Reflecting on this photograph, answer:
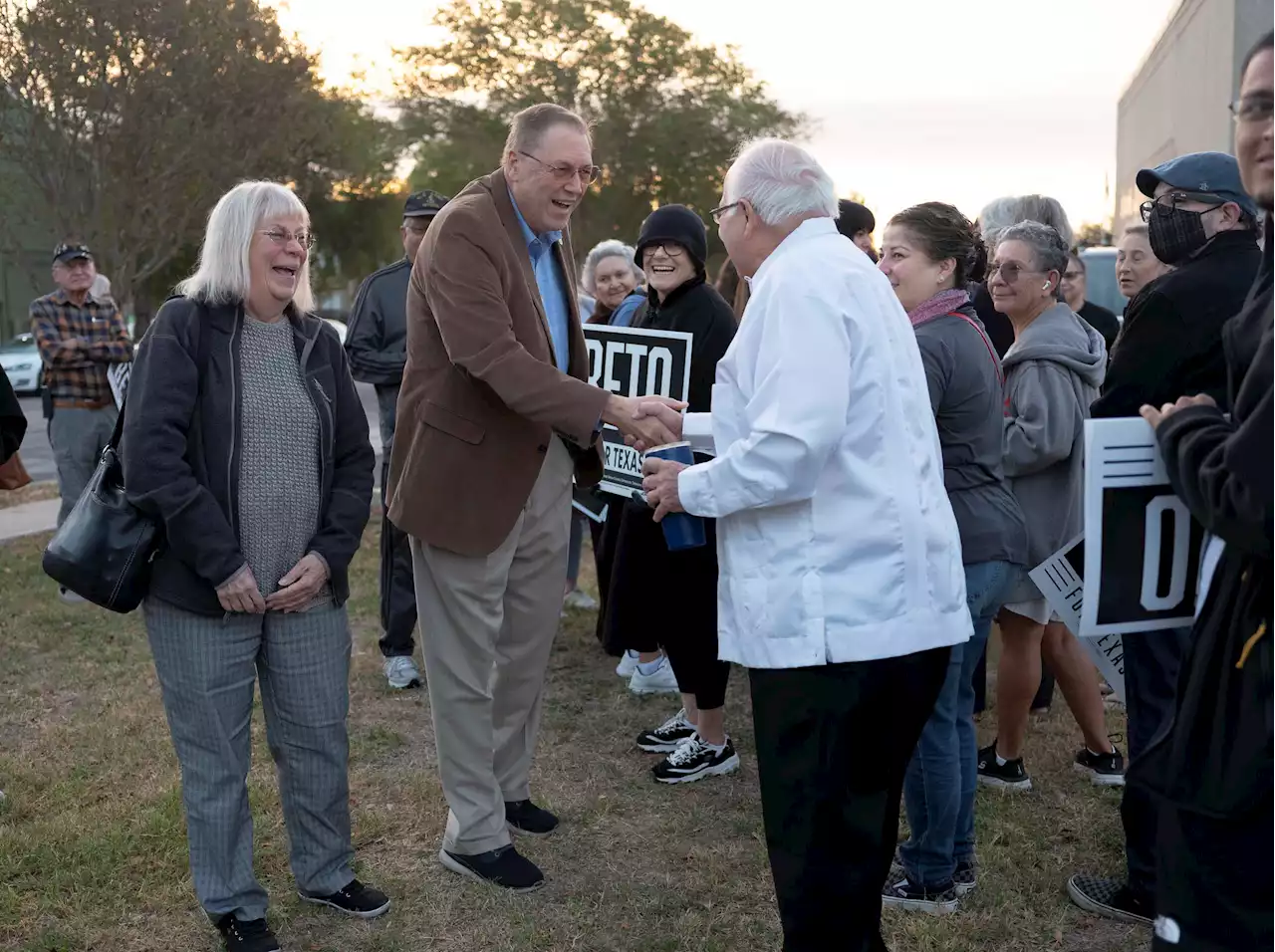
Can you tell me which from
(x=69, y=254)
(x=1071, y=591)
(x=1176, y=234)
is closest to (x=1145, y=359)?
(x=1176, y=234)

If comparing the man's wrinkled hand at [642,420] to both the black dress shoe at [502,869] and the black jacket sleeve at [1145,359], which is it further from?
the black dress shoe at [502,869]

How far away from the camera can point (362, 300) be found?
647 centimetres

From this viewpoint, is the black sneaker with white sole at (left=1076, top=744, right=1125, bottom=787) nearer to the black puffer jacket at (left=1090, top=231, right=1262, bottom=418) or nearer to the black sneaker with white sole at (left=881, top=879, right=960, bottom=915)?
the black sneaker with white sole at (left=881, top=879, right=960, bottom=915)

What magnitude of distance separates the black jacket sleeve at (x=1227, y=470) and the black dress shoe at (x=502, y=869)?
2530mm

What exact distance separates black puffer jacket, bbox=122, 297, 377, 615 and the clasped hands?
Result: 30mm

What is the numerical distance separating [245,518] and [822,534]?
63.3 inches

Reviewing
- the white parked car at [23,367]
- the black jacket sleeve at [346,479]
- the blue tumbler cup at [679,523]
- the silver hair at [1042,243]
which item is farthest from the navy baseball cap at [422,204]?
the white parked car at [23,367]

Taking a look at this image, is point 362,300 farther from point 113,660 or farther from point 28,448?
point 28,448

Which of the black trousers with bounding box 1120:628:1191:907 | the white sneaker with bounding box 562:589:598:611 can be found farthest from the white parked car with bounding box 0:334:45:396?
the black trousers with bounding box 1120:628:1191:907

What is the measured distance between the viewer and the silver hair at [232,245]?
3.31 meters

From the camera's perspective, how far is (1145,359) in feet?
10.3

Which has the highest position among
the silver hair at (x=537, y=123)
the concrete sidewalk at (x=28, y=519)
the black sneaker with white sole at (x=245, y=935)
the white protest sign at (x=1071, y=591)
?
the silver hair at (x=537, y=123)

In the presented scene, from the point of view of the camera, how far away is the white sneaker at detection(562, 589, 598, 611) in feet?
24.9

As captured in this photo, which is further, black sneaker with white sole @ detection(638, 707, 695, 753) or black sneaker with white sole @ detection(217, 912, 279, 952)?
black sneaker with white sole @ detection(638, 707, 695, 753)
